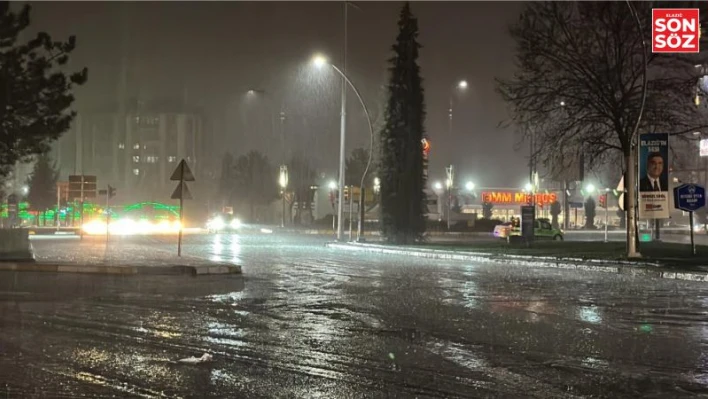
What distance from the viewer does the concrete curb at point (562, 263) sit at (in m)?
20.0

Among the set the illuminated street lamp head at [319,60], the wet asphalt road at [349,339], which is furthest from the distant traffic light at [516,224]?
the wet asphalt road at [349,339]

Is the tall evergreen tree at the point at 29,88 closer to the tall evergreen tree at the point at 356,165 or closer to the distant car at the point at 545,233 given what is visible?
the distant car at the point at 545,233

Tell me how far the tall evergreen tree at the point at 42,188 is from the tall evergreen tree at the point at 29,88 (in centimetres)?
6221

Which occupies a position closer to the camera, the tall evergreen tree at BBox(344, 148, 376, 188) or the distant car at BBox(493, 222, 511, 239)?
the distant car at BBox(493, 222, 511, 239)

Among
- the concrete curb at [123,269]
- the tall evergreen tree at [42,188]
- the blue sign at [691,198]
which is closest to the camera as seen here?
the concrete curb at [123,269]

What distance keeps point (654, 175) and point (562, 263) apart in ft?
14.7

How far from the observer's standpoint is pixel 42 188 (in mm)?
80188


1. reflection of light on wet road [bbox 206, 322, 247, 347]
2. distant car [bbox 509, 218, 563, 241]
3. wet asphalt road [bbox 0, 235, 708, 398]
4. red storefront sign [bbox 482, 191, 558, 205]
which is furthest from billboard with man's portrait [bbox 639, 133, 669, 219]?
red storefront sign [bbox 482, 191, 558, 205]

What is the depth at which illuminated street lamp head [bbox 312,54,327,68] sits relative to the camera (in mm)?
34375

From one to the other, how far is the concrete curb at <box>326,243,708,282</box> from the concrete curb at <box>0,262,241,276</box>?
37.1 feet

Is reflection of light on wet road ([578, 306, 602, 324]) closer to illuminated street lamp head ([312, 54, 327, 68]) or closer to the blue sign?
the blue sign

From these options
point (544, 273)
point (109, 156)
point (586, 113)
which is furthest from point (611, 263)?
point (109, 156)

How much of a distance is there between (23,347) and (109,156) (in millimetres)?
118176

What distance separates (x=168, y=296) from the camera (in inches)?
555
